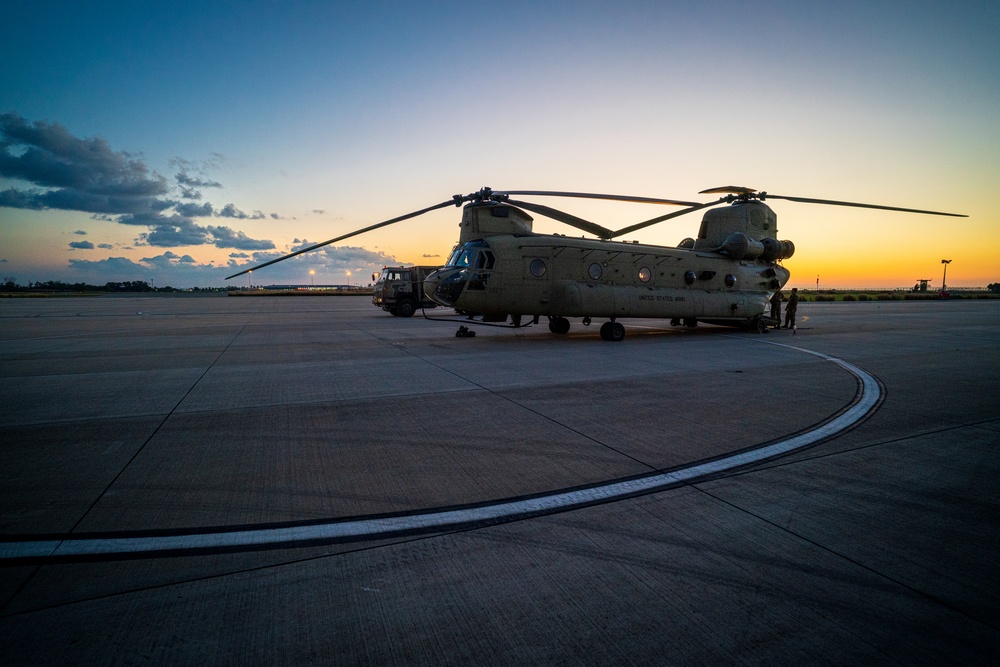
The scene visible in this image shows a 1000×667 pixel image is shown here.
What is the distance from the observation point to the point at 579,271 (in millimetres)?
14359

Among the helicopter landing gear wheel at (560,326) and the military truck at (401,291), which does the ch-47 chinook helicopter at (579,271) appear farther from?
the military truck at (401,291)

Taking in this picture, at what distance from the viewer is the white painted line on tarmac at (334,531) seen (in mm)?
2895

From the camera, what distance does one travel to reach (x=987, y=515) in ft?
10.9

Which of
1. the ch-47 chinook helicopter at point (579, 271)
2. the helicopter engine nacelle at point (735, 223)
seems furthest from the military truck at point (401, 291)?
the helicopter engine nacelle at point (735, 223)

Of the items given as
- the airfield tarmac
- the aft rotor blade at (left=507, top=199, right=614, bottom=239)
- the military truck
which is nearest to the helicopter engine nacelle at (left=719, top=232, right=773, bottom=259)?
the aft rotor blade at (left=507, top=199, right=614, bottom=239)

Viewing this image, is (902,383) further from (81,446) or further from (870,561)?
A: (81,446)

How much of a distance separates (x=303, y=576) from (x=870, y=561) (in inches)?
126

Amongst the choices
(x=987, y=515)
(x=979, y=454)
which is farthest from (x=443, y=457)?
(x=979, y=454)

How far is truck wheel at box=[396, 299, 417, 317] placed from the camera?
25.7 meters

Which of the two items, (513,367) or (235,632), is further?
(513,367)

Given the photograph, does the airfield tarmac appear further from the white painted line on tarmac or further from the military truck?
the military truck

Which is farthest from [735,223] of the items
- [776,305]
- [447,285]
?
[447,285]

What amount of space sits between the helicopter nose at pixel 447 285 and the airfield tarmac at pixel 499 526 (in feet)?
20.6

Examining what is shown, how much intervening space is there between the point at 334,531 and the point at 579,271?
1216 cm
